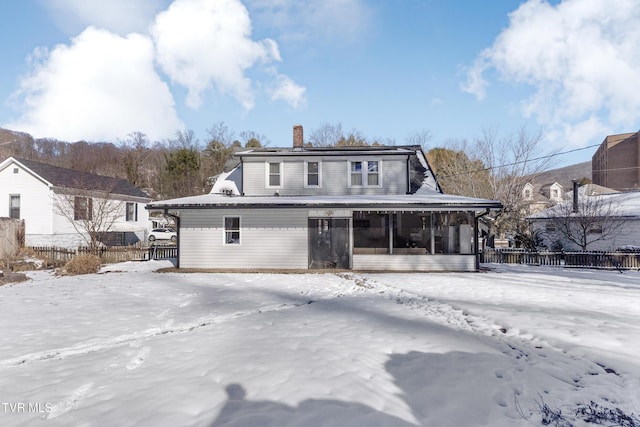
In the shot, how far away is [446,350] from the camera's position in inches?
213

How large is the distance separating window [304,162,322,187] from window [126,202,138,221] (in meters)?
19.3

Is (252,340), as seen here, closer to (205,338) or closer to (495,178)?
(205,338)

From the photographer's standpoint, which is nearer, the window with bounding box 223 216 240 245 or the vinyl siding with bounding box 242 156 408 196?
the window with bounding box 223 216 240 245

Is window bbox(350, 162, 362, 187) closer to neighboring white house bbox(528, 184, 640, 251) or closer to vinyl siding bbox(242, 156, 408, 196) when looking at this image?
vinyl siding bbox(242, 156, 408, 196)

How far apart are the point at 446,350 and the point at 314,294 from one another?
5264 millimetres

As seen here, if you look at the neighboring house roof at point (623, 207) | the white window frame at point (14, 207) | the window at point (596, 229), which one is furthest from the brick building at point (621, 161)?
the white window frame at point (14, 207)

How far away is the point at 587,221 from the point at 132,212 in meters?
33.9

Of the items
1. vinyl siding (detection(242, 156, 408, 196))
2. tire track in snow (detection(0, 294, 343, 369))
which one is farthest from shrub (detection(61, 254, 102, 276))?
tire track in snow (detection(0, 294, 343, 369))

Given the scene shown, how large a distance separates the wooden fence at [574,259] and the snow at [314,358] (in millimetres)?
8364

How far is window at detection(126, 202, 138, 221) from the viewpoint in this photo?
28297mm

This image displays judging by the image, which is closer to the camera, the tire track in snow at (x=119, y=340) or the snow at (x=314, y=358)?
the snow at (x=314, y=358)

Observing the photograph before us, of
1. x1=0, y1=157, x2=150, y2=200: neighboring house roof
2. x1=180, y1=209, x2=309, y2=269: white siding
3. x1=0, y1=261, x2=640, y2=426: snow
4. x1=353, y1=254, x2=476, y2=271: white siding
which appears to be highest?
x1=0, y1=157, x2=150, y2=200: neighboring house roof

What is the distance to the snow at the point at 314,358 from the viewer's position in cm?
377

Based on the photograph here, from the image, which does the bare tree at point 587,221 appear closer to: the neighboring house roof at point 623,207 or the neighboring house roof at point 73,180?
the neighboring house roof at point 623,207
